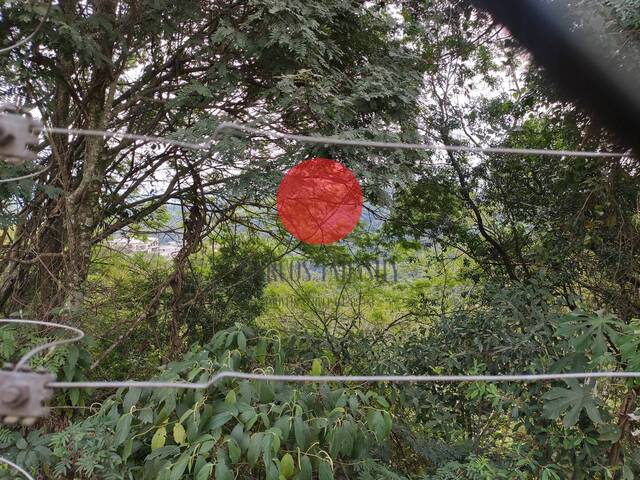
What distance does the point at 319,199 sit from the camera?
221 cm

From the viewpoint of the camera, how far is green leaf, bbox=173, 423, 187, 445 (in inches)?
55.6

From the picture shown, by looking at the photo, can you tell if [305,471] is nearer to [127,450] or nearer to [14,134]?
[127,450]

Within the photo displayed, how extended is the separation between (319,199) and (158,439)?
48.9 inches

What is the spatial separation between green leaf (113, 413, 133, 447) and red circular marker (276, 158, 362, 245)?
1.06 metres

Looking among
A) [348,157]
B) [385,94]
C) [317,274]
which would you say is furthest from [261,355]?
[317,274]

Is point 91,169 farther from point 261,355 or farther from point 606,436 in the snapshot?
point 606,436

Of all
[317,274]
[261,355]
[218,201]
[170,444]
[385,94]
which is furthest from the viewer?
[317,274]

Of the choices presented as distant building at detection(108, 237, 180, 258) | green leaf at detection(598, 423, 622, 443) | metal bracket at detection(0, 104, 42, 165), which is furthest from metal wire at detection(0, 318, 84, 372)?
distant building at detection(108, 237, 180, 258)

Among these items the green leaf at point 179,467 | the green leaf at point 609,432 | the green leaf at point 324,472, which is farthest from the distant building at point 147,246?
the green leaf at point 609,432

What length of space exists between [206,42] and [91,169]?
83 centimetres

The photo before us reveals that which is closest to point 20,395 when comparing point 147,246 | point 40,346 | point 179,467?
point 40,346

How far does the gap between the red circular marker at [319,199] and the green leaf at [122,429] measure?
106 cm

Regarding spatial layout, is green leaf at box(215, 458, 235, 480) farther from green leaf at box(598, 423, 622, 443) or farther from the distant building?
the distant building

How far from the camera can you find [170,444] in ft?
4.96
